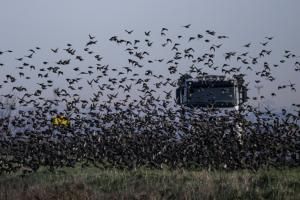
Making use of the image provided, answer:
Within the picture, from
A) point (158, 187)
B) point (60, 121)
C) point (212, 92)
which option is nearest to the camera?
point (158, 187)

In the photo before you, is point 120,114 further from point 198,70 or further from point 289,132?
point 289,132

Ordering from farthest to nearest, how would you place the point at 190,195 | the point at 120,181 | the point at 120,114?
the point at 120,114 < the point at 120,181 < the point at 190,195

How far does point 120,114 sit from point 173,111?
8.43ft

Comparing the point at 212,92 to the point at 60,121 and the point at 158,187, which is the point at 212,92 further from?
the point at 158,187

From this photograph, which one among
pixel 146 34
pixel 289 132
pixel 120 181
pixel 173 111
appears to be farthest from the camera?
pixel 173 111

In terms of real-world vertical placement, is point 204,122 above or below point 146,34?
below

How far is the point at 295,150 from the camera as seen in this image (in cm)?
1859

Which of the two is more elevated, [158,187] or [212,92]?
[212,92]

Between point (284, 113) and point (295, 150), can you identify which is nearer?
point (295, 150)

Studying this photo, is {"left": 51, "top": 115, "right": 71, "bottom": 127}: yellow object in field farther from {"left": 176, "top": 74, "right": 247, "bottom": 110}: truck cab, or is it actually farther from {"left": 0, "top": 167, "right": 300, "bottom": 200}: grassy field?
{"left": 0, "top": 167, "right": 300, "bottom": 200}: grassy field

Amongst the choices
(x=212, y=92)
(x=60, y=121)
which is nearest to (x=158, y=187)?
(x=212, y=92)

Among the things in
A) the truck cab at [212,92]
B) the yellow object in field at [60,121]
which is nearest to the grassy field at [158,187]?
the truck cab at [212,92]

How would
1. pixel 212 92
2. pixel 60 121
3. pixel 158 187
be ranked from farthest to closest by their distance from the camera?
pixel 60 121 → pixel 212 92 → pixel 158 187

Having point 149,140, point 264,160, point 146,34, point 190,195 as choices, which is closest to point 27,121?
point 149,140
